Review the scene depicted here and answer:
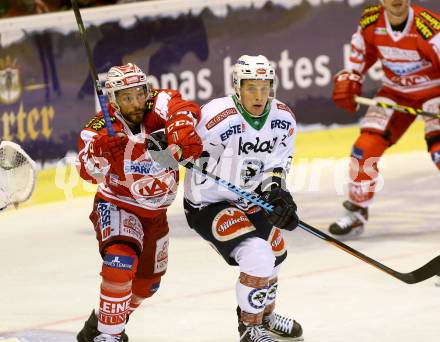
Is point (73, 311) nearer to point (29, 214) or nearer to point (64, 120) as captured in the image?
point (29, 214)

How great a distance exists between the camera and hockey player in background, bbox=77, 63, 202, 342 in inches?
219

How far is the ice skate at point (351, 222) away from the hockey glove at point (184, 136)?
282 cm

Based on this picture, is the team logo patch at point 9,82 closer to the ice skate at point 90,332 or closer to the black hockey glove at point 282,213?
the ice skate at point 90,332

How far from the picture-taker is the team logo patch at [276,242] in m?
5.95

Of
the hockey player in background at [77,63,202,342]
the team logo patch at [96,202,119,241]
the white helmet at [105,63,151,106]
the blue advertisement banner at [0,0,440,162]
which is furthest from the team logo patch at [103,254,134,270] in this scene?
the blue advertisement banner at [0,0,440,162]

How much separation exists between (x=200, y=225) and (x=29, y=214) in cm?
326

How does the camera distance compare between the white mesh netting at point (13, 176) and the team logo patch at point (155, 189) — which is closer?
the white mesh netting at point (13, 176)

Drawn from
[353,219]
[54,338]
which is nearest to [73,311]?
[54,338]

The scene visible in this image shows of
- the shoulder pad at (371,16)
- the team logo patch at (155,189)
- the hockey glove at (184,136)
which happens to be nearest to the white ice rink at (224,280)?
the team logo patch at (155,189)

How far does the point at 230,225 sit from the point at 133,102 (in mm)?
653

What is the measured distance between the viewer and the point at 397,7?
26.4ft

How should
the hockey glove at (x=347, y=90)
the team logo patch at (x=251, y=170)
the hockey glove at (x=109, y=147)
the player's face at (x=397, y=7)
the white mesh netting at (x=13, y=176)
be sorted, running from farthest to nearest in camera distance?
the hockey glove at (x=347, y=90) < the player's face at (x=397, y=7) < the team logo patch at (x=251, y=170) < the white mesh netting at (x=13, y=176) < the hockey glove at (x=109, y=147)

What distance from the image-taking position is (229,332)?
6191 mm

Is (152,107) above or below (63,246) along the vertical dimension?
above
